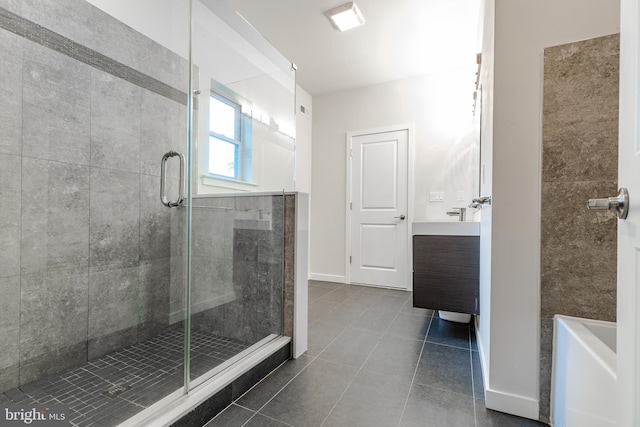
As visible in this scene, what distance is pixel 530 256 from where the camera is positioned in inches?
48.4

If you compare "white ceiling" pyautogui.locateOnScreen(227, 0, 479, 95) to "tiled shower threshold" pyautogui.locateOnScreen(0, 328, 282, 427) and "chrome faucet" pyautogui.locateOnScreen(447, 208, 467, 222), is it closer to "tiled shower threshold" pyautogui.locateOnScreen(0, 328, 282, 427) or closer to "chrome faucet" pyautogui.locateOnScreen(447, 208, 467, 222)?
"chrome faucet" pyautogui.locateOnScreen(447, 208, 467, 222)

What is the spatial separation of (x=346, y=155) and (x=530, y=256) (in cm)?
276

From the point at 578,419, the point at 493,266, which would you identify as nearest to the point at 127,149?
the point at 493,266

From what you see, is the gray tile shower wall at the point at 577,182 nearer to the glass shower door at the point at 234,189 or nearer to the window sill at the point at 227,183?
the glass shower door at the point at 234,189

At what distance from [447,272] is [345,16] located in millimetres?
2196

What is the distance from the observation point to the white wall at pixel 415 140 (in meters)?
3.15

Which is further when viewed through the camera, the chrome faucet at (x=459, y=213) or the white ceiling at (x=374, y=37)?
the chrome faucet at (x=459, y=213)

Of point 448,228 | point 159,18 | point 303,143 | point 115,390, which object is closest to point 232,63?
point 159,18

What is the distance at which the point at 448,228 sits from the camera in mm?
2092

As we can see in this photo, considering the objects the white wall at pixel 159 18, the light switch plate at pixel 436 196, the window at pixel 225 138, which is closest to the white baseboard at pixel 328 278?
the light switch plate at pixel 436 196

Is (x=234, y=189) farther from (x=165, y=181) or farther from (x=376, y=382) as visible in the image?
(x=376, y=382)

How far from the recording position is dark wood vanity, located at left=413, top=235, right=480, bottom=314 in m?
1.95

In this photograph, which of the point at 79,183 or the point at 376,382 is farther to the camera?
the point at 79,183

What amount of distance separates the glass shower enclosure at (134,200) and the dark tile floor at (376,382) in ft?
0.89
